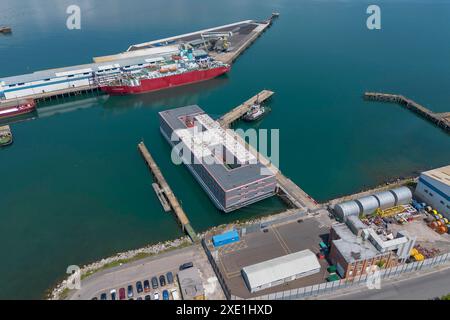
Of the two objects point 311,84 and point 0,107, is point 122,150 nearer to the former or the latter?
point 0,107

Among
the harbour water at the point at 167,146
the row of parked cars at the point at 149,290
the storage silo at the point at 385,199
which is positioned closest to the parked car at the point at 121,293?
the row of parked cars at the point at 149,290

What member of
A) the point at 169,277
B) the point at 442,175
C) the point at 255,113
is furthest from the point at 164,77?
the point at 442,175

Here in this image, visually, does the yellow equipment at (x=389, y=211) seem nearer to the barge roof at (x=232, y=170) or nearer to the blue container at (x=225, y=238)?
the barge roof at (x=232, y=170)

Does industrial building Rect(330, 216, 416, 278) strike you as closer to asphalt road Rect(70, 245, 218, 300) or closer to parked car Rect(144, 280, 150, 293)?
asphalt road Rect(70, 245, 218, 300)

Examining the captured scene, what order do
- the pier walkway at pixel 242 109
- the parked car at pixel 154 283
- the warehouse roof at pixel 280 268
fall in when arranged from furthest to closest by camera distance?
the pier walkway at pixel 242 109, the parked car at pixel 154 283, the warehouse roof at pixel 280 268

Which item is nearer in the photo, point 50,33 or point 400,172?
point 400,172

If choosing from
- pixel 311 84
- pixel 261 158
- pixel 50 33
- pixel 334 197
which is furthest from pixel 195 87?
pixel 50 33
